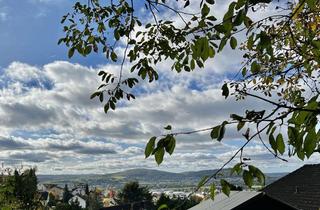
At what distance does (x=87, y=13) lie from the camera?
17.1 ft

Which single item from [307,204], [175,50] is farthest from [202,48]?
[307,204]

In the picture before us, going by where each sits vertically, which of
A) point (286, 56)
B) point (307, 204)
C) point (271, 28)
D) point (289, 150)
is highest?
point (271, 28)

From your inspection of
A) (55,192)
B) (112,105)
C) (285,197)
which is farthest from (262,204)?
(55,192)

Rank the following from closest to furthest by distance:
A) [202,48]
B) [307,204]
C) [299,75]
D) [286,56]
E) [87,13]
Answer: [202,48]
[87,13]
[286,56]
[299,75]
[307,204]

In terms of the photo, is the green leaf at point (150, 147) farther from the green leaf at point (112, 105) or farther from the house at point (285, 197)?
the house at point (285, 197)

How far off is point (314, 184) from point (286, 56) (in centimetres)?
2749

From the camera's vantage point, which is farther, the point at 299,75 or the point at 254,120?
the point at 299,75

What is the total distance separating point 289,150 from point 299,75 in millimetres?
5434

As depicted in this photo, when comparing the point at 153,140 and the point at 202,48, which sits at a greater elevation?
the point at 202,48

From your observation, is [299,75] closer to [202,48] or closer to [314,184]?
[202,48]

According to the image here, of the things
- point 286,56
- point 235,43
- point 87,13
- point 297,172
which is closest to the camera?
point 235,43

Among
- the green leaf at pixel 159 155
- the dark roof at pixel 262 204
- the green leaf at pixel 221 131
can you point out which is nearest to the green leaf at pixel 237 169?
the green leaf at pixel 221 131

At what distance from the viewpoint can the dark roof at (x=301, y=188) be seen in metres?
30.0

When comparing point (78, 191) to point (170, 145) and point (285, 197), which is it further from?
point (170, 145)
